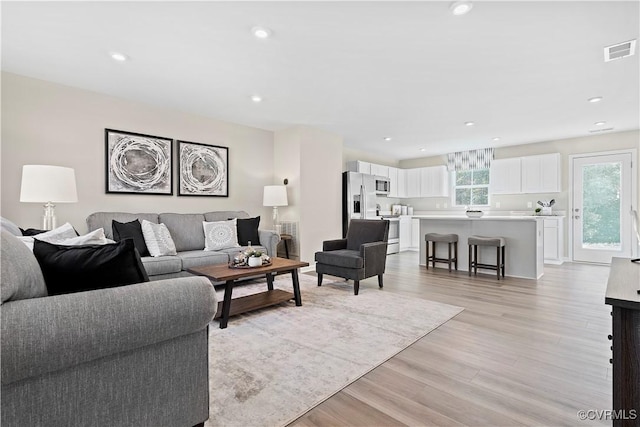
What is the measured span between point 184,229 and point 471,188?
6.58 m

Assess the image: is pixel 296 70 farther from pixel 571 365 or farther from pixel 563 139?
pixel 563 139

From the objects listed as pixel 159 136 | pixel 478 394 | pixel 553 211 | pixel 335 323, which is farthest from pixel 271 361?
pixel 553 211

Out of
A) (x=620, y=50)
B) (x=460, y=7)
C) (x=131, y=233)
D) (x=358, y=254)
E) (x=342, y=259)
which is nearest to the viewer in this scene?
(x=460, y=7)

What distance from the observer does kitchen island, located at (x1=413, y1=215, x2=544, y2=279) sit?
4.55 m

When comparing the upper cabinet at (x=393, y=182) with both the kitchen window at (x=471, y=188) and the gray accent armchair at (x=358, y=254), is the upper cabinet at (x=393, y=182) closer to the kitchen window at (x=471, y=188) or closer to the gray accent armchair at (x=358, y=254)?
the kitchen window at (x=471, y=188)

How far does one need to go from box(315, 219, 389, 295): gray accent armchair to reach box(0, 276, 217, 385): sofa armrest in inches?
103

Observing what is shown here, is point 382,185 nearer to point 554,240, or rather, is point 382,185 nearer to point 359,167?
point 359,167

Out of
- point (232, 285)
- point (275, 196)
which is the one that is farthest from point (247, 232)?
point (232, 285)

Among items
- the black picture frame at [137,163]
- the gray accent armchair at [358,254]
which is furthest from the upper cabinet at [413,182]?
the black picture frame at [137,163]

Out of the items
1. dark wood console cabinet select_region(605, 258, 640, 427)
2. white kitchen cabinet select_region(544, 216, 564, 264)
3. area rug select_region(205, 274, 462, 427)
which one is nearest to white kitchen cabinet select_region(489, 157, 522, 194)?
white kitchen cabinet select_region(544, 216, 564, 264)

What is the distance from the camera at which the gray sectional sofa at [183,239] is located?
11.3 feet

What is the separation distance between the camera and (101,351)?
41.6 inches

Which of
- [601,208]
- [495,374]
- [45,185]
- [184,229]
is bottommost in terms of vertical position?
[495,374]

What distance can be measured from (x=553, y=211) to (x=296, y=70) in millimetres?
6057
